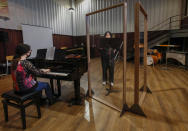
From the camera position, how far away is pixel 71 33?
33.3 ft

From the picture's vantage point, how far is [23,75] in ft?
5.76

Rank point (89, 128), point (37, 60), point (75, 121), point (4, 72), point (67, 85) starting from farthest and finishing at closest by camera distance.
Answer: point (4, 72), point (67, 85), point (37, 60), point (75, 121), point (89, 128)

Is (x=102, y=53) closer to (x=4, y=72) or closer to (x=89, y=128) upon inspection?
(x=89, y=128)

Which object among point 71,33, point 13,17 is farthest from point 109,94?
point 71,33

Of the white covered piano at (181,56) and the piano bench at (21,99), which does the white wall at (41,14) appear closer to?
the piano bench at (21,99)

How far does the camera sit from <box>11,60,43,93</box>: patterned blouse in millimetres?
1730

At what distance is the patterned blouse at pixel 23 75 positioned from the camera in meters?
1.73

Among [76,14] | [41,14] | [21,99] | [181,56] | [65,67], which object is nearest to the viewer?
[21,99]

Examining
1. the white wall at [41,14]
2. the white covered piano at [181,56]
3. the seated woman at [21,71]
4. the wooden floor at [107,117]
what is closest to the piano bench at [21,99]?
the seated woman at [21,71]

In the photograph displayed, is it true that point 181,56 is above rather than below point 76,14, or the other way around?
below

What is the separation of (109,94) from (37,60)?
72.1 inches

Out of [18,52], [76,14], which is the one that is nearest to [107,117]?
[18,52]

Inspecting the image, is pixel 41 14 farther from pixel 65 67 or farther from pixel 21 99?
pixel 21 99

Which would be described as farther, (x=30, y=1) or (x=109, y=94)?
(x=30, y=1)
